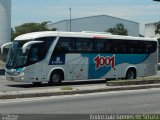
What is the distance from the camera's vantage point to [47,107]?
1622cm

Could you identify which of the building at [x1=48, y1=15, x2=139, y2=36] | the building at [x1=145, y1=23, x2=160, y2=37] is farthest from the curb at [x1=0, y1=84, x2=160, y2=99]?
the building at [x1=48, y1=15, x2=139, y2=36]

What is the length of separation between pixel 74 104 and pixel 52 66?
10.2m

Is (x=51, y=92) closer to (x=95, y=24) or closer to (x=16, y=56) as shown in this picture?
(x=16, y=56)

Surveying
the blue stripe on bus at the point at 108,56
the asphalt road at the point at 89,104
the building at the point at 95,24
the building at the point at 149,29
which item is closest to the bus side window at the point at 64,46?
the blue stripe on bus at the point at 108,56

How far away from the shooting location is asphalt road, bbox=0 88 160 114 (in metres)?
15.1

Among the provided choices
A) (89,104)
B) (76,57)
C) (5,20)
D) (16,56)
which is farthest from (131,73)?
(5,20)

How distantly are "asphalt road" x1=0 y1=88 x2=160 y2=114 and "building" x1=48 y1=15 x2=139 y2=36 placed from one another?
98684mm

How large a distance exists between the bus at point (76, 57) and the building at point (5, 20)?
50.7 meters

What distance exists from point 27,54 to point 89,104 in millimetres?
9678

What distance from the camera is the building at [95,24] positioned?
120m


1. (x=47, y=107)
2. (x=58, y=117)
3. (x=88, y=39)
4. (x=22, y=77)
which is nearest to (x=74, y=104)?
(x=47, y=107)

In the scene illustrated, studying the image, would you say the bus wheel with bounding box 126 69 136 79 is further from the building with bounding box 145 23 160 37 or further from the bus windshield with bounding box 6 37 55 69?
the building with bounding box 145 23 160 37

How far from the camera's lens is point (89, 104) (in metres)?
17.3

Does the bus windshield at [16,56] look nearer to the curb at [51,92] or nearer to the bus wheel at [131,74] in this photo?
the curb at [51,92]
